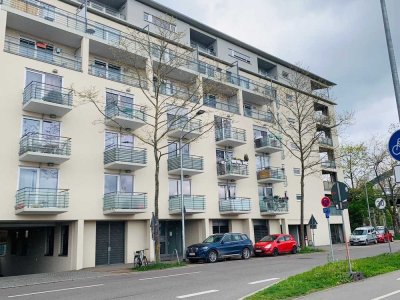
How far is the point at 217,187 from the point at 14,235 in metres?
15.8

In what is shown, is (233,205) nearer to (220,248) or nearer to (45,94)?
(220,248)

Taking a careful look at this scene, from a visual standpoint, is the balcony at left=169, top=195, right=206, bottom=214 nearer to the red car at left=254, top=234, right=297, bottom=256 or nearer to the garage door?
the garage door

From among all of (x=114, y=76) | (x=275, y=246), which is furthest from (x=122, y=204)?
(x=275, y=246)

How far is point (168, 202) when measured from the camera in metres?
27.5

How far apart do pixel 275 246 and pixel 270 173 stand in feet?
30.2

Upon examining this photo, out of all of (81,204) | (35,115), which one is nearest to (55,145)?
(35,115)

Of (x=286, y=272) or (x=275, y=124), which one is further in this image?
(x=275, y=124)

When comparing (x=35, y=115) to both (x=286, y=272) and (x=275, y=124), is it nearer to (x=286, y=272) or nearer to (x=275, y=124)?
(x=286, y=272)

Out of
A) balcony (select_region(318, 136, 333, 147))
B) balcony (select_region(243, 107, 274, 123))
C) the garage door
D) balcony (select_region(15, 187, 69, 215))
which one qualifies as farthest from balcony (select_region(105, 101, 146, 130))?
balcony (select_region(318, 136, 333, 147))

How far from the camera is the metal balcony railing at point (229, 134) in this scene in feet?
105

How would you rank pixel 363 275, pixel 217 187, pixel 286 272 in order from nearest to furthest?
pixel 363 275 → pixel 286 272 → pixel 217 187

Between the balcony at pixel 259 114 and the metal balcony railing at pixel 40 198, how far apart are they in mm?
19791

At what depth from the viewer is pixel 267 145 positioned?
34.8 meters

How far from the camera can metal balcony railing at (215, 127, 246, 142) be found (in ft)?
105
